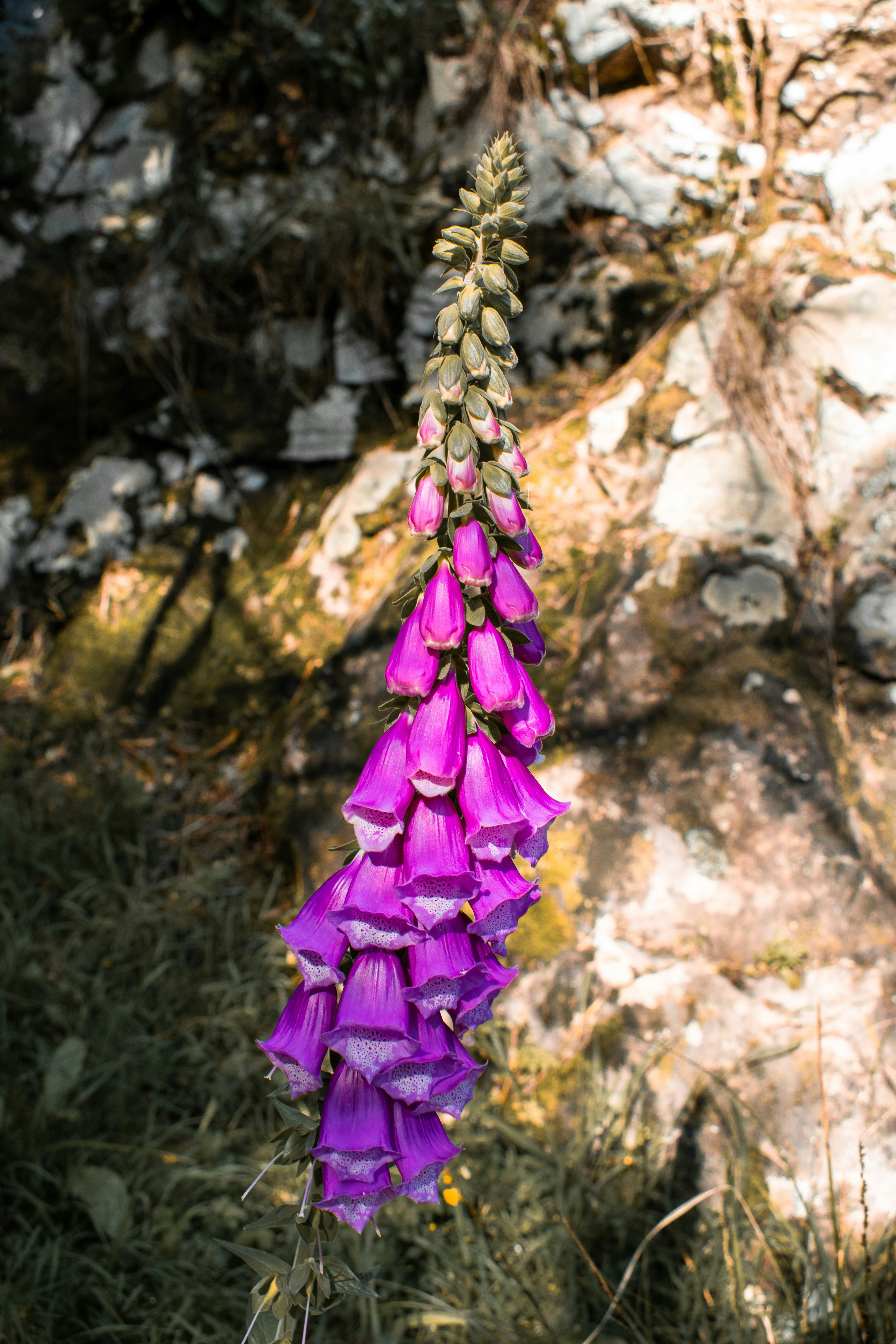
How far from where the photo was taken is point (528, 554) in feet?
4.03

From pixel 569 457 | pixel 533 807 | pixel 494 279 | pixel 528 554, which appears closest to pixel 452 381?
pixel 494 279

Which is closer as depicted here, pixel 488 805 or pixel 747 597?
pixel 488 805

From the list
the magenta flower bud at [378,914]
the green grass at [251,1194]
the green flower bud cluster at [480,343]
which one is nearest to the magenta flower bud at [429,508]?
the green flower bud cluster at [480,343]

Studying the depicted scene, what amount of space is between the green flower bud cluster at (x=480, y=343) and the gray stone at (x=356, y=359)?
281cm

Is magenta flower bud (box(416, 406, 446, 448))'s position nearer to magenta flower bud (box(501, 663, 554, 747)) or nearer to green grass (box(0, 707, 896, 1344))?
magenta flower bud (box(501, 663, 554, 747))

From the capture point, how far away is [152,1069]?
2.49 metres

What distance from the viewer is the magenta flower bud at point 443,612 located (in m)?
1.10

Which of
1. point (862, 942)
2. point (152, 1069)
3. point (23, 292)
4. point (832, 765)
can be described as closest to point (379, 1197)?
point (152, 1069)

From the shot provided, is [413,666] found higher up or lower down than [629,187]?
lower down

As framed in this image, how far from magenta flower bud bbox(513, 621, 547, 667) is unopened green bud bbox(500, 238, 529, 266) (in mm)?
521

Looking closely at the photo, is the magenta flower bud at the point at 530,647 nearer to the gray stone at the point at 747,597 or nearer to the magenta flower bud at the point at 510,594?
the magenta flower bud at the point at 510,594

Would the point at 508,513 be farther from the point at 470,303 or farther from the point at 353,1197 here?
the point at 353,1197

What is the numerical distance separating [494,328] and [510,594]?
14.6 inches

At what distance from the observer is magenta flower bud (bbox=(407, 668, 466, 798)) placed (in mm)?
1094
